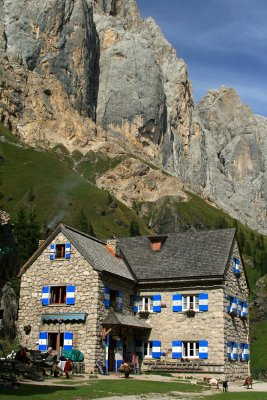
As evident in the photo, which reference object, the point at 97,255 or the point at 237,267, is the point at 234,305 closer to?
the point at 237,267

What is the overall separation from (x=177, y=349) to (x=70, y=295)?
960 centimetres

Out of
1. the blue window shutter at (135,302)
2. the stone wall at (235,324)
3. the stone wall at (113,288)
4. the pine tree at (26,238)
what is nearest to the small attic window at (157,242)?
the stone wall at (113,288)

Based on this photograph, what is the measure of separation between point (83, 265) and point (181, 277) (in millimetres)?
8362

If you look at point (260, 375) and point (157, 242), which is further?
point (157, 242)

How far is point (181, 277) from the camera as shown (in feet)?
147

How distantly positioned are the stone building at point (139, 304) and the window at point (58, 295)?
0.26 feet

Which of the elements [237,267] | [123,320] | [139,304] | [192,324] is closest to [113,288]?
[123,320]

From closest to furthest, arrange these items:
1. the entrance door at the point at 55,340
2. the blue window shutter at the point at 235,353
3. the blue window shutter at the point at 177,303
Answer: the entrance door at the point at 55,340 → the blue window shutter at the point at 235,353 → the blue window shutter at the point at 177,303

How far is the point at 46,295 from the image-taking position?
42.7 meters

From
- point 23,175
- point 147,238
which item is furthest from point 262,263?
point 147,238

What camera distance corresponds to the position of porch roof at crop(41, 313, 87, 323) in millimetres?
40231

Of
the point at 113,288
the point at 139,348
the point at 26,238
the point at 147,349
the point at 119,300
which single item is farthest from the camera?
the point at 26,238

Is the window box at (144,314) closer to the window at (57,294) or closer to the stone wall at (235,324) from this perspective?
the stone wall at (235,324)

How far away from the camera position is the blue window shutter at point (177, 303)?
44.3m
